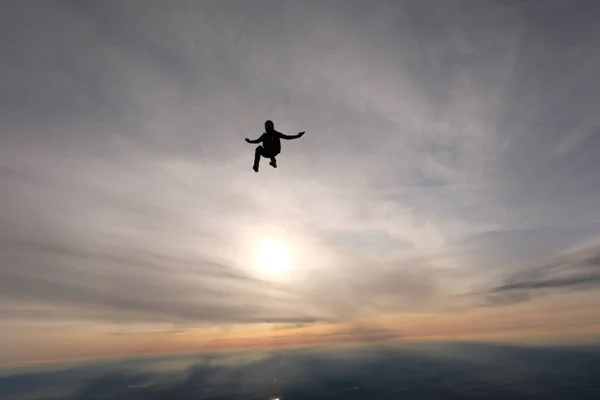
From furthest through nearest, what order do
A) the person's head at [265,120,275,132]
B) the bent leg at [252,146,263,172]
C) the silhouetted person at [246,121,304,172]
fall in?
the bent leg at [252,146,263,172]
the silhouetted person at [246,121,304,172]
the person's head at [265,120,275,132]

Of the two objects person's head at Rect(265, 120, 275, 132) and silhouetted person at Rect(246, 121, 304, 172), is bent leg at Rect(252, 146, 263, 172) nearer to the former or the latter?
silhouetted person at Rect(246, 121, 304, 172)

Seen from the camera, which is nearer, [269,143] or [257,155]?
[269,143]

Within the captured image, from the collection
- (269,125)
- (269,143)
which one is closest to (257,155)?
(269,143)

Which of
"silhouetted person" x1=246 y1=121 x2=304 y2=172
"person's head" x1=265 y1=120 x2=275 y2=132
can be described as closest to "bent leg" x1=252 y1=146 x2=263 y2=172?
"silhouetted person" x1=246 y1=121 x2=304 y2=172

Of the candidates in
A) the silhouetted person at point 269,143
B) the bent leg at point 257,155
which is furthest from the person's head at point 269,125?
the bent leg at point 257,155

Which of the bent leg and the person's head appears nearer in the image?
the person's head

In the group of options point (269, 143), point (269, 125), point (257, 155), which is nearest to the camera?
point (269, 125)

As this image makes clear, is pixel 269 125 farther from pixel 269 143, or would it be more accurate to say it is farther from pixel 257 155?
pixel 257 155

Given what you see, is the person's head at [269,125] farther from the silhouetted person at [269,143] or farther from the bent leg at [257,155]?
the bent leg at [257,155]

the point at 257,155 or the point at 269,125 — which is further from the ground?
the point at 269,125
